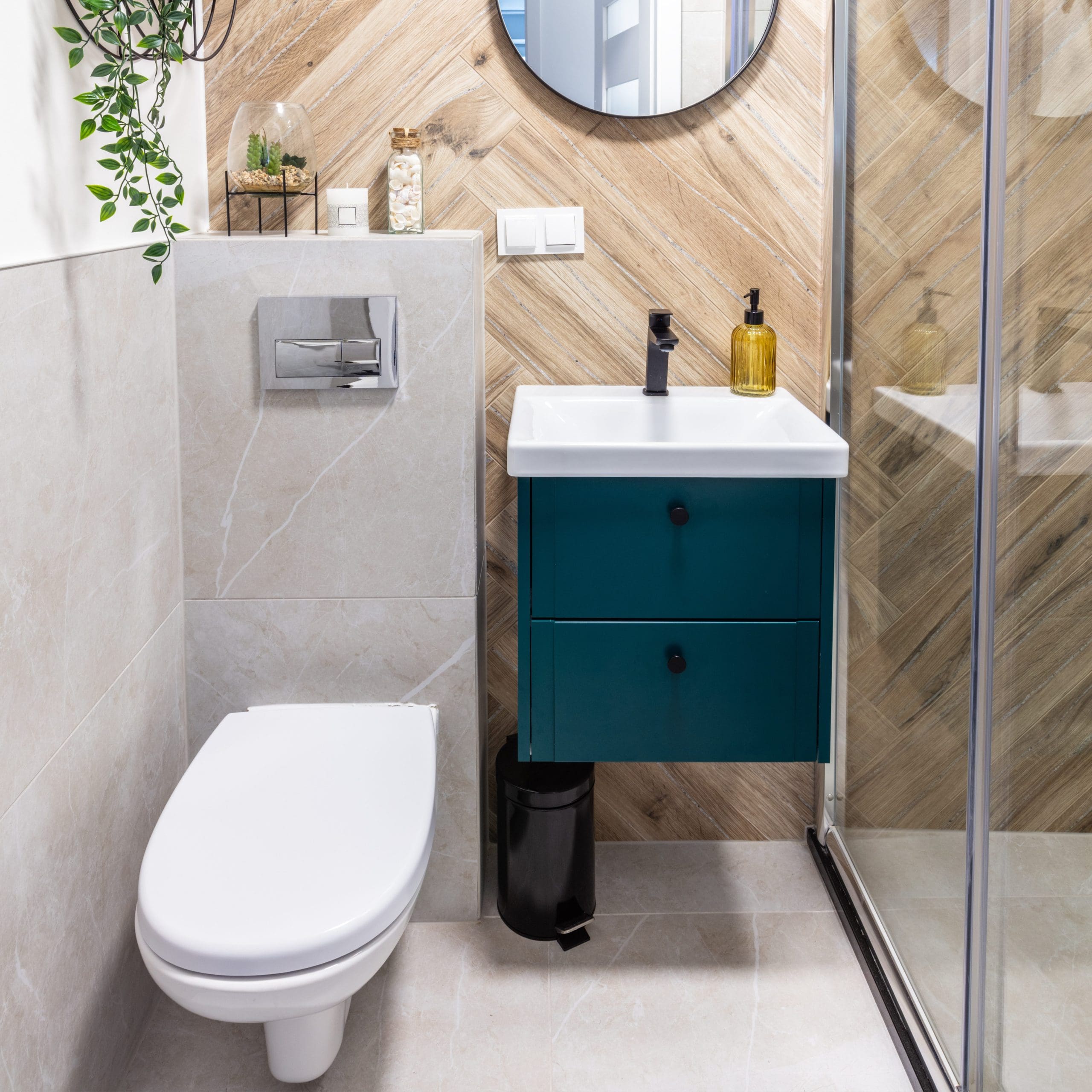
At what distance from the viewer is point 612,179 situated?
1.89 meters

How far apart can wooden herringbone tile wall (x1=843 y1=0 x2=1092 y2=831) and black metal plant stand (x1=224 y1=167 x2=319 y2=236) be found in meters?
0.93

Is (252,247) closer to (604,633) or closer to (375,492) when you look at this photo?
(375,492)

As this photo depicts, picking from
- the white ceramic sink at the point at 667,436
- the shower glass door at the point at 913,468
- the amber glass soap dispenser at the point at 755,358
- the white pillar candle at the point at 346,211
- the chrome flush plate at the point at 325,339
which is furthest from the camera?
the amber glass soap dispenser at the point at 755,358

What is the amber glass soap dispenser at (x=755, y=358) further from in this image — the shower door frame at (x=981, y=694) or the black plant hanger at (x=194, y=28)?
the black plant hanger at (x=194, y=28)

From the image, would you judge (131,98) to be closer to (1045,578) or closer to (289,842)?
(289,842)

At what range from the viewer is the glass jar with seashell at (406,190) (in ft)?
5.74

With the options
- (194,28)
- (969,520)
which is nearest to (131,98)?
(194,28)

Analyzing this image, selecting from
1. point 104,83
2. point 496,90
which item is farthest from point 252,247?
point 496,90

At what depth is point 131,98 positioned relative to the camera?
137 centimetres

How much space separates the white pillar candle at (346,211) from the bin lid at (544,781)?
94 cm

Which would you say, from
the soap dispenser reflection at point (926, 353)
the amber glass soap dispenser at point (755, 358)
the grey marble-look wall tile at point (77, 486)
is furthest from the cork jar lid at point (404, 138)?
the soap dispenser reflection at point (926, 353)

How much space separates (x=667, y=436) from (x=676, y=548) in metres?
0.33

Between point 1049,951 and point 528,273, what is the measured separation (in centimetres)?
136

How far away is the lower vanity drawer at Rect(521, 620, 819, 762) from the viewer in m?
1.59
